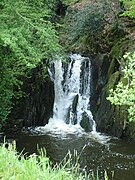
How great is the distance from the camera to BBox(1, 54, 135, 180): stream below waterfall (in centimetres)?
1043

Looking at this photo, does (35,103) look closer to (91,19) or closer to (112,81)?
(112,81)

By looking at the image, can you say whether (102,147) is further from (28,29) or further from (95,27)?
(95,27)

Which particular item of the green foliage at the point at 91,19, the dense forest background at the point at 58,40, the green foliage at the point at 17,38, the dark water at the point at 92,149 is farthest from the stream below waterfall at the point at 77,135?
the green foliage at the point at 17,38

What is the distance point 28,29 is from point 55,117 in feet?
24.1

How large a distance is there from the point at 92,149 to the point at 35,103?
4696 mm

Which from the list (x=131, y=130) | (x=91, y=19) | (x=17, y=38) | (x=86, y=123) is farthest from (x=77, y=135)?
(x=91, y=19)

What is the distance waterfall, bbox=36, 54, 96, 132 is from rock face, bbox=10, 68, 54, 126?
54 cm

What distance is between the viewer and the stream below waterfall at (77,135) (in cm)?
1043

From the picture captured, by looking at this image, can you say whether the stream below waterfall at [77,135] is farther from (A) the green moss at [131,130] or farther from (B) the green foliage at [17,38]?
(B) the green foliage at [17,38]

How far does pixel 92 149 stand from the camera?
11852 mm

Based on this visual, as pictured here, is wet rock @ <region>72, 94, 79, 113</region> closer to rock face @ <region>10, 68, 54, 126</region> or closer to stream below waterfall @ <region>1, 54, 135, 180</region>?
stream below waterfall @ <region>1, 54, 135, 180</region>

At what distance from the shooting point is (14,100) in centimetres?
1449

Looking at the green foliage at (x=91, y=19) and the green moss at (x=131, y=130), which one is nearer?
the green moss at (x=131, y=130)

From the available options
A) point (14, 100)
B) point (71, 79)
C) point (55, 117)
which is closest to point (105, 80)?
point (71, 79)
